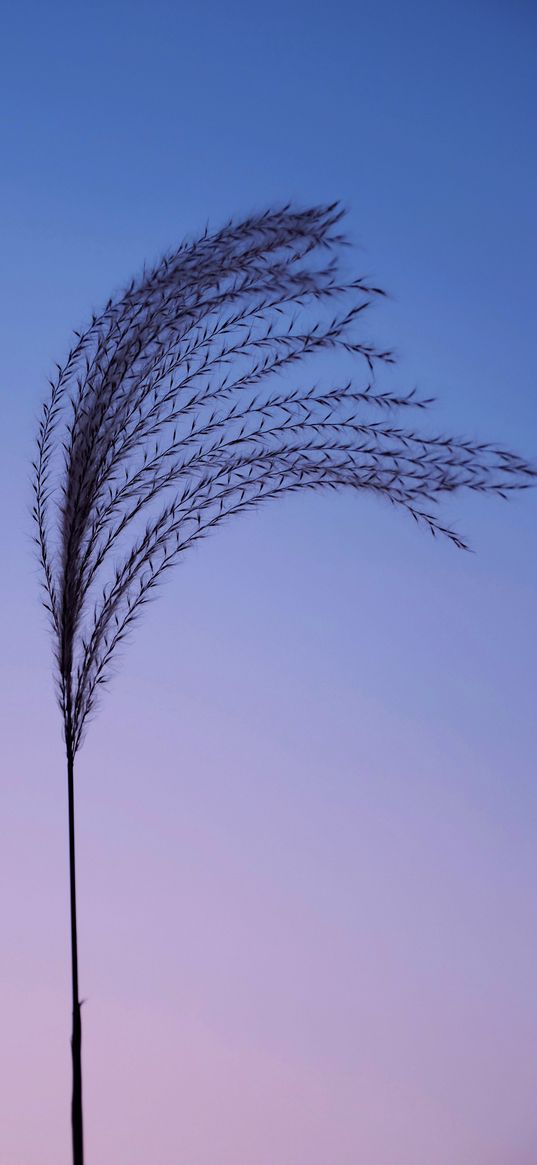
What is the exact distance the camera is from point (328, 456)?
186 cm

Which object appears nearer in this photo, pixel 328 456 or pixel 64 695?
pixel 64 695

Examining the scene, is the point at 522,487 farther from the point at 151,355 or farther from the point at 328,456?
the point at 151,355

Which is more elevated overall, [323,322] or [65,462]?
[323,322]

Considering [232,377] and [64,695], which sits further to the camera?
[232,377]

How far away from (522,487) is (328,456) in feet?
0.94

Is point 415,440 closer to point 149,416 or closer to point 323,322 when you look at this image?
point 323,322

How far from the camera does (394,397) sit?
186 centimetres

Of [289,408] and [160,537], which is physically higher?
[289,408]

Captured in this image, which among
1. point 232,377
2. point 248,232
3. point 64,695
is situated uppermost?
point 248,232

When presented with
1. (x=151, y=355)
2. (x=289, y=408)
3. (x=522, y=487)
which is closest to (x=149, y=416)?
(x=151, y=355)

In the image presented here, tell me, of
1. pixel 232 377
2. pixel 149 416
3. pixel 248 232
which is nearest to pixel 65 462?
pixel 149 416

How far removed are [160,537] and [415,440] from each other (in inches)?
15.7

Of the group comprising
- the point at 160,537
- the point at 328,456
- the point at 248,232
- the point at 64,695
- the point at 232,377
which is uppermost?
the point at 248,232

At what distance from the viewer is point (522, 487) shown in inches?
72.2
